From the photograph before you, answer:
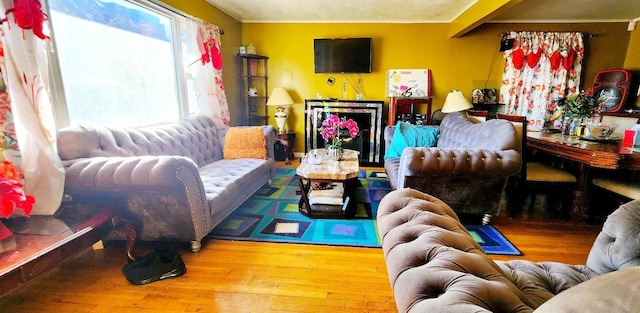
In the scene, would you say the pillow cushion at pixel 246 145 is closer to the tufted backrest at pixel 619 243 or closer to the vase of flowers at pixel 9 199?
the vase of flowers at pixel 9 199

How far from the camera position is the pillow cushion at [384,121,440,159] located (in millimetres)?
3268

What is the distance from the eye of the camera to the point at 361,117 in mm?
4656

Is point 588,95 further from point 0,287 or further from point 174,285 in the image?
point 0,287

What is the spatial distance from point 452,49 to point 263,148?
345 cm

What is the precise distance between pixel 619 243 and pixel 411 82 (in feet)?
12.7

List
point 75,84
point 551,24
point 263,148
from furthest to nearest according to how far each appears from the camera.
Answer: point 551,24 → point 263,148 → point 75,84

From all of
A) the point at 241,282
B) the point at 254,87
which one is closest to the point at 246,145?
the point at 241,282

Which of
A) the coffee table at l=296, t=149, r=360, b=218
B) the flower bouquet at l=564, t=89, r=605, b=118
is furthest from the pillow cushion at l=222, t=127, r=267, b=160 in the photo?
the flower bouquet at l=564, t=89, r=605, b=118

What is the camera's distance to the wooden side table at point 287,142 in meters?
4.50

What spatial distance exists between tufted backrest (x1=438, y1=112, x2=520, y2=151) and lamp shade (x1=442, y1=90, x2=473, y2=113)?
854 mm

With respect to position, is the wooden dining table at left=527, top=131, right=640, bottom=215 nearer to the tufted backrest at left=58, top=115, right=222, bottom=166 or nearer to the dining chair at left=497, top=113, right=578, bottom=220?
the dining chair at left=497, top=113, right=578, bottom=220

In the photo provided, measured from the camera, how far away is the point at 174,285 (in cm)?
165

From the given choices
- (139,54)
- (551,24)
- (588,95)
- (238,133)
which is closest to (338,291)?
(238,133)

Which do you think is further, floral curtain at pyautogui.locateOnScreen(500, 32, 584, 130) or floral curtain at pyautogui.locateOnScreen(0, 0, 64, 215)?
floral curtain at pyautogui.locateOnScreen(500, 32, 584, 130)
